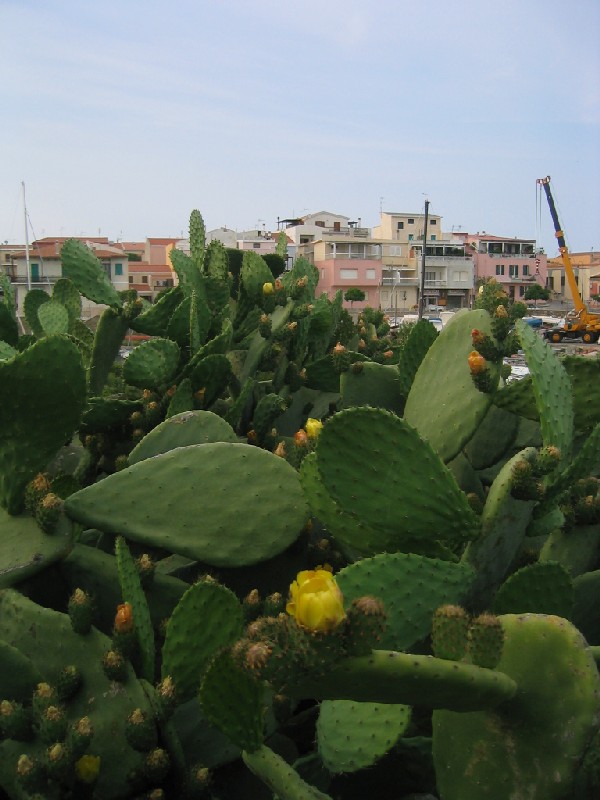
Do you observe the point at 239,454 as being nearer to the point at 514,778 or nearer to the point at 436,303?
the point at 514,778

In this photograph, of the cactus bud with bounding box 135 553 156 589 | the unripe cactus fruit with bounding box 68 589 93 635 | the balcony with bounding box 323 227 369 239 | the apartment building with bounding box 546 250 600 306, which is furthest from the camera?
the apartment building with bounding box 546 250 600 306

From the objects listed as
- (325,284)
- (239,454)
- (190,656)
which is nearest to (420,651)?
(190,656)

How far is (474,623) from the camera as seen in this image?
0.95 m

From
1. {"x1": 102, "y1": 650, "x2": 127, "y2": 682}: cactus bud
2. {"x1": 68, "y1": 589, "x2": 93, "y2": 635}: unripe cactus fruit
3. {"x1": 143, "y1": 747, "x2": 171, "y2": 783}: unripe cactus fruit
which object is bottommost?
{"x1": 143, "y1": 747, "x2": 171, "y2": 783}: unripe cactus fruit

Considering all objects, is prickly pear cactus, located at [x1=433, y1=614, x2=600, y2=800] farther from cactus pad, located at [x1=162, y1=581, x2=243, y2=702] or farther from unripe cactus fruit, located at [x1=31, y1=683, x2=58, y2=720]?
unripe cactus fruit, located at [x1=31, y1=683, x2=58, y2=720]

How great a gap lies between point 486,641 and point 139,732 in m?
0.63

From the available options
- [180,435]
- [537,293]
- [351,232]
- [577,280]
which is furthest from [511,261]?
[180,435]

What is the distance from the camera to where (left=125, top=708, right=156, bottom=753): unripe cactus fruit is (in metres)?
1.26

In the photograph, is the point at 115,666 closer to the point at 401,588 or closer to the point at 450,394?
the point at 401,588

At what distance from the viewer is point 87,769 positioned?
1251 mm

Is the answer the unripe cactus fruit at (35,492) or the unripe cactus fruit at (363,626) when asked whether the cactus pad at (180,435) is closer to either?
the unripe cactus fruit at (35,492)

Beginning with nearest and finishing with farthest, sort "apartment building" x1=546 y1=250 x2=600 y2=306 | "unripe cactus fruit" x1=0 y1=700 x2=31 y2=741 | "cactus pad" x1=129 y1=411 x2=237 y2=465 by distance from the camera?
"unripe cactus fruit" x1=0 y1=700 x2=31 y2=741 < "cactus pad" x1=129 y1=411 x2=237 y2=465 < "apartment building" x1=546 y1=250 x2=600 y2=306

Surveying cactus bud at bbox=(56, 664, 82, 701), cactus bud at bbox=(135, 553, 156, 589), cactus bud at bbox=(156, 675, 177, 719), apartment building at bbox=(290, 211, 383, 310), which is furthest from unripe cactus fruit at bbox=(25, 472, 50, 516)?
apartment building at bbox=(290, 211, 383, 310)

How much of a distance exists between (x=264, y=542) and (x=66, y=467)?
0.93m
